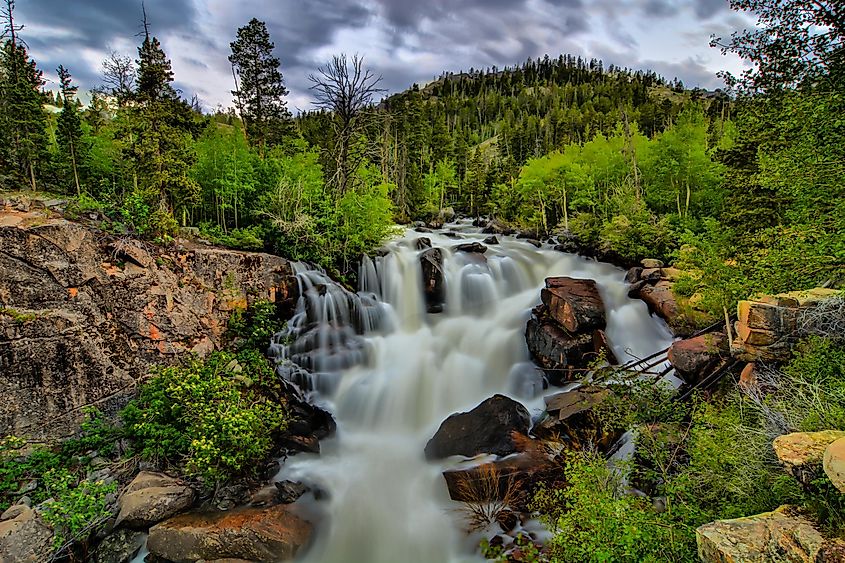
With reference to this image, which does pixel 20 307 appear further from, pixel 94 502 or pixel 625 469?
pixel 625 469

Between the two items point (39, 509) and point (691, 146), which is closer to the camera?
point (39, 509)

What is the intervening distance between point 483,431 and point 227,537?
599cm

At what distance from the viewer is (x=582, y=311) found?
530 inches

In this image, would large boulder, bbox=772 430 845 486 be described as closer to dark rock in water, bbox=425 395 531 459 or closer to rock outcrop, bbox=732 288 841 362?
rock outcrop, bbox=732 288 841 362

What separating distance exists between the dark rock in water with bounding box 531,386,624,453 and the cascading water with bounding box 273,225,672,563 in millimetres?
1437

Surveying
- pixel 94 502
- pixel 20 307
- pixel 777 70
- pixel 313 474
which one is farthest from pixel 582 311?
pixel 20 307

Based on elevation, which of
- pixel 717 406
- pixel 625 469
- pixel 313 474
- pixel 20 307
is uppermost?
pixel 20 307

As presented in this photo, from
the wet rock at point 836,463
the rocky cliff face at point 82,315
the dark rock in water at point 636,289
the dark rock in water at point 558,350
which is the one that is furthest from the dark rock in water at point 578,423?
the rocky cliff face at point 82,315

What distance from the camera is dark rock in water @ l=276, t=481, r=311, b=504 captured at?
30.5ft

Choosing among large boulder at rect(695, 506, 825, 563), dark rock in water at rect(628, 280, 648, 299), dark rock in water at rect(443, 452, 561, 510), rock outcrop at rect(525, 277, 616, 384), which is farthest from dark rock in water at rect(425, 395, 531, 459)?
dark rock in water at rect(628, 280, 648, 299)

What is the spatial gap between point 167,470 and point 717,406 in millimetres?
12138

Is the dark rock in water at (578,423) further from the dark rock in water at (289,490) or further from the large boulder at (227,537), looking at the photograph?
the large boulder at (227,537)

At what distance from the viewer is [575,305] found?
13609 millimetres

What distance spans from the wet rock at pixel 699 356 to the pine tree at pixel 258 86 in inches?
1075
